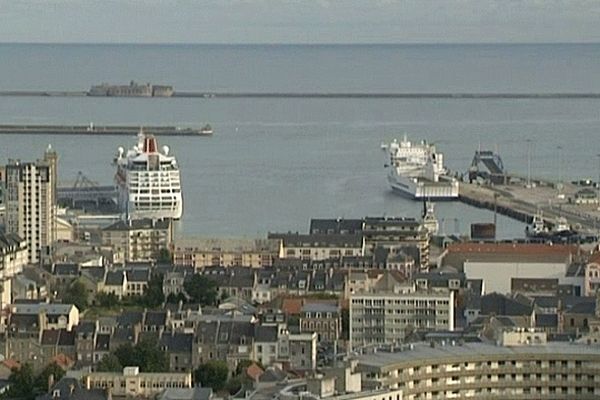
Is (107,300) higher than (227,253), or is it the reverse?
(227,253)

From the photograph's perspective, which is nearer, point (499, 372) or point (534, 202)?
point (499, 372)

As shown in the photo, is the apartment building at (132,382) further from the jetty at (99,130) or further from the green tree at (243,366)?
the jetty at (99,130)

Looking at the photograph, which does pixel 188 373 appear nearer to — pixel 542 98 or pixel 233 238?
pixel 233 238

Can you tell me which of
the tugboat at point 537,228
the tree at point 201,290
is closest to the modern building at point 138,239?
the tree at point 201,290

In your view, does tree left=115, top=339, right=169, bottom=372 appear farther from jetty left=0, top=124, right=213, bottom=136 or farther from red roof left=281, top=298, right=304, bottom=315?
jetty left=0, top=124, right=213, bottom=136

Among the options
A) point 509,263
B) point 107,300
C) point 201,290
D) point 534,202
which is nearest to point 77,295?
point 107,300

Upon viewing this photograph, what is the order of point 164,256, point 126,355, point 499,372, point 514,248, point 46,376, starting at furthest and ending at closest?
point 164,256
point 514,248
point 126,355
point 46,376
point 499,372

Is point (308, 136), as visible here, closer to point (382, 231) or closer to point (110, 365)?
point (382, 231)
